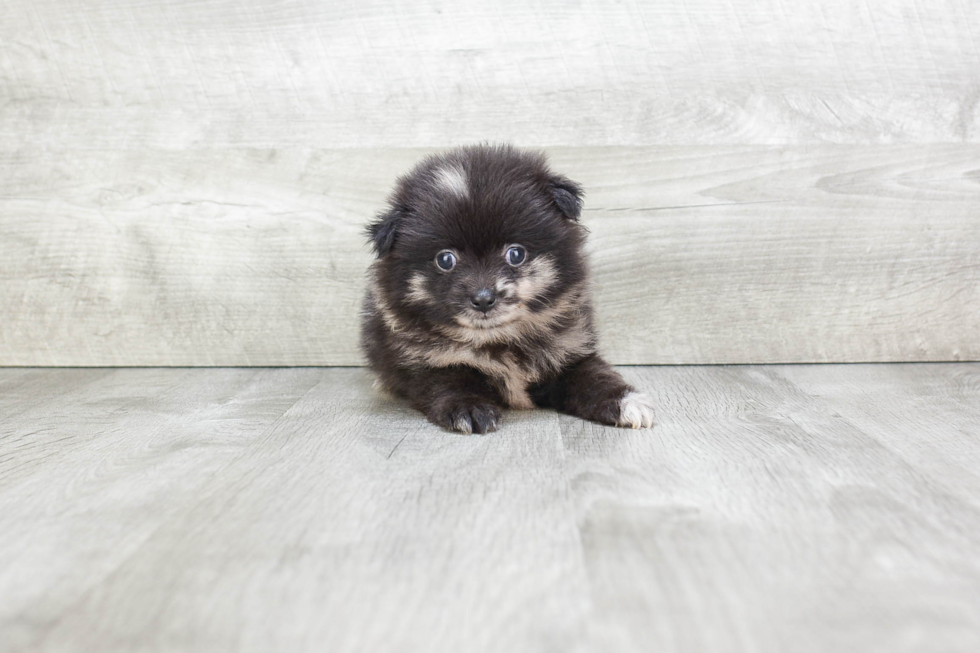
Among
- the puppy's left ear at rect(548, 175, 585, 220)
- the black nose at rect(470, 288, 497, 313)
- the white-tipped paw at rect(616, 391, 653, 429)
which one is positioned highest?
the puppy's left ear at rect(548, 175, 585, 220)

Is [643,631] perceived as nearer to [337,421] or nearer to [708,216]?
[337,421]

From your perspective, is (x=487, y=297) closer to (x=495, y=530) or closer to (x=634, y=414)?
(x=634, y=414)

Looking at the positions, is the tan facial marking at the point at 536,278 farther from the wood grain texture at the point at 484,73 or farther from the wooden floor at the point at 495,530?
the wood grain texture at the point at 484,73

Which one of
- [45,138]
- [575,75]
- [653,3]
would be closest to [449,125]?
[575,75]

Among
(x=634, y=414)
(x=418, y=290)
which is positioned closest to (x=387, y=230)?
(x=418, y=290)

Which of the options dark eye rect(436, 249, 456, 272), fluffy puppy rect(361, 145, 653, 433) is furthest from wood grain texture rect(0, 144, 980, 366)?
dark eye rect(436, 249, 456, 272)

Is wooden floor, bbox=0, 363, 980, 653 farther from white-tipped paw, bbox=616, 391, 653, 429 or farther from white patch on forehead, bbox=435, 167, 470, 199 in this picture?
white patch on forehead, bbox=435, 167, 470, 199
